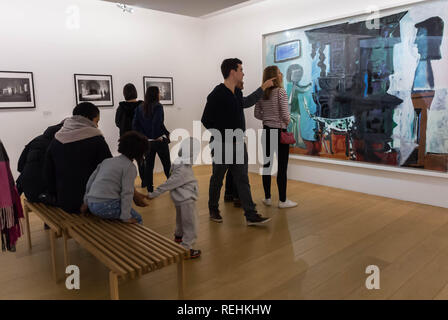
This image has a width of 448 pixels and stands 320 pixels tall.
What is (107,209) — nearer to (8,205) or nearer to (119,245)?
(119,245)

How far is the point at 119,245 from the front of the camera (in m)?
2.35

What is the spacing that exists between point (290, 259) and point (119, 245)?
1.52m

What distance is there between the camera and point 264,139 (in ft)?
14.6

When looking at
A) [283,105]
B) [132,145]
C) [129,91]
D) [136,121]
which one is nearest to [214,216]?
[283,105]

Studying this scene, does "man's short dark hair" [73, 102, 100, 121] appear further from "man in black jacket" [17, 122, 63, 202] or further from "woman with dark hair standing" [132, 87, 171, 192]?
"woman with dark hair standing" [132, 87, 171, 192]

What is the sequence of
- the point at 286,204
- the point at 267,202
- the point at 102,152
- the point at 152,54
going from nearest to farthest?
the point at 102,152
the point at 286,204
the point at 267,202
the point at 152,54

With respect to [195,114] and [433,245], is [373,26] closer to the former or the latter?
[433,245]

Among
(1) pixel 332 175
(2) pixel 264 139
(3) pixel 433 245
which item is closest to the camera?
(3) pixel 433 245

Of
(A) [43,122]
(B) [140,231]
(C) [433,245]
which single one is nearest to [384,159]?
(C) [433,245]

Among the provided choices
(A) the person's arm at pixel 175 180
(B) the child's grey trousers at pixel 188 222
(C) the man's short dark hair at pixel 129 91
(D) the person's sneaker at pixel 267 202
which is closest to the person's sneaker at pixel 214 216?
(D) the person's sneaker at pixel 267 202

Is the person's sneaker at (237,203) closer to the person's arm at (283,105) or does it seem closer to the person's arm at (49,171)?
the person's arm at (283,105)

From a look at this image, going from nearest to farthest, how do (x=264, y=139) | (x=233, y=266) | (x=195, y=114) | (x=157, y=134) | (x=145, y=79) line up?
1. (x=233, y=266)
2. (x=264, y=139)
3. (x=157, y=134)
4. (x=145, y=79)
5. (x=195, y=114)

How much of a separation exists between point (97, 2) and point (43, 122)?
230cm

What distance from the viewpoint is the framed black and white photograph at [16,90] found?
17.3ft
